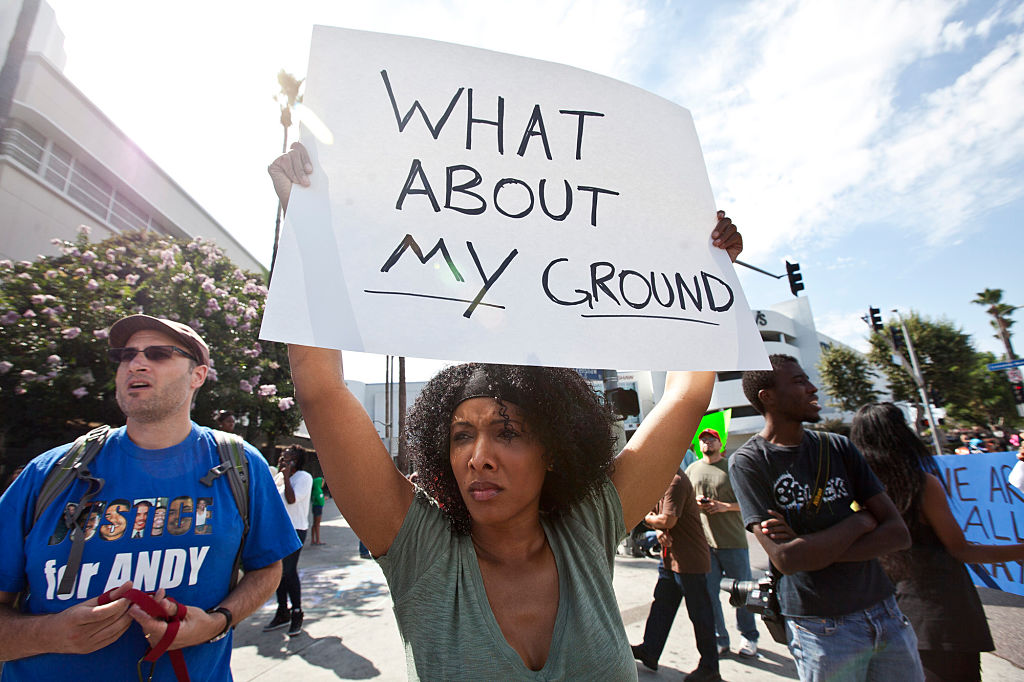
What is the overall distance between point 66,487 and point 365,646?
3889mm

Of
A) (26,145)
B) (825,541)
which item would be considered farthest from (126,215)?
(825,541)

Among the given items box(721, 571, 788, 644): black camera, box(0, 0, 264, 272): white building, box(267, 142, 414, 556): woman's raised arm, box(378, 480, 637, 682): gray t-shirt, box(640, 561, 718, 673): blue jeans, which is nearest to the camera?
box(378, 480, 637, 682): gray t-shirt

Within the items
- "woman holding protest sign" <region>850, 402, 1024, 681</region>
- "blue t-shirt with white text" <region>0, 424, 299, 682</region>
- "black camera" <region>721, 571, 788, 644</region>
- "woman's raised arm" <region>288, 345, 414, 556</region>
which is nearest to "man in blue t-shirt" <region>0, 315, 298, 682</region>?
"blue t-shirt with white text" <region>0, 424, 299, 682</region>

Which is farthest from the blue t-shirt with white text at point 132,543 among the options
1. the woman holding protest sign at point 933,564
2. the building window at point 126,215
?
the building window at point 126,215

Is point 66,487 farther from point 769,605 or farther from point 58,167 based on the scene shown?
point 58,167

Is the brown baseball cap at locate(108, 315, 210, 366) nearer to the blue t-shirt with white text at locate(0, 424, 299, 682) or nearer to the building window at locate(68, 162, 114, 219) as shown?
the blue t-shirt with white text at locate(0, 424, 299, 682)

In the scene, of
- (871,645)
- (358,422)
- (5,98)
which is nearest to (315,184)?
(358,422)

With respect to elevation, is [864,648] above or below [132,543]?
below

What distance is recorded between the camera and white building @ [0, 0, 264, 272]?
13.6 meters

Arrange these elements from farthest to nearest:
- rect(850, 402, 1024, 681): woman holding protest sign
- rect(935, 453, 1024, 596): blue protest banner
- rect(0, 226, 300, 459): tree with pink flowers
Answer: rect(0, 226, 300, 459): tree with pink flowers < rect(935, 453, 1024, 596): blue protest banner < rect(850, 402, 1024, 681): woman holding protest sign

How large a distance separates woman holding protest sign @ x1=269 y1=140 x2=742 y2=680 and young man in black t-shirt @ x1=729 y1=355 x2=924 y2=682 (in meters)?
0.90

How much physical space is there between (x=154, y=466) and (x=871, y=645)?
2.74 meters

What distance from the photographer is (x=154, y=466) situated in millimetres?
1740

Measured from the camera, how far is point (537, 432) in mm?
1456
